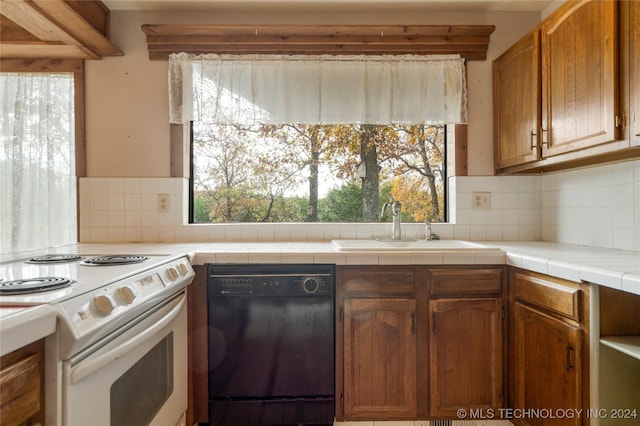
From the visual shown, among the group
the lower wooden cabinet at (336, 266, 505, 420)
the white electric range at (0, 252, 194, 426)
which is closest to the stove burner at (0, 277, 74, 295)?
the white electric range at (0, 252, 194, 426)

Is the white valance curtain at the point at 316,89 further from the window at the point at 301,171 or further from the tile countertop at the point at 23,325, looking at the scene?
the tile countertop at the point at 23,325

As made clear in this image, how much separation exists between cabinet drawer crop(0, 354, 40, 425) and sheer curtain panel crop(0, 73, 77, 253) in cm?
188

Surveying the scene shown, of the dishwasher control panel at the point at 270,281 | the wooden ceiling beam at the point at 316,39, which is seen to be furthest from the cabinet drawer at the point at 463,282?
the wooden ceiling beam at the point at 316,39

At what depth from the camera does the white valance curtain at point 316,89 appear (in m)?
2.15

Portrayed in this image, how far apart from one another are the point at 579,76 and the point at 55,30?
261 cm

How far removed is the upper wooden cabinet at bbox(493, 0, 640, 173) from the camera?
138cm

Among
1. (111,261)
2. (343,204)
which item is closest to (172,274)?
(111,261)

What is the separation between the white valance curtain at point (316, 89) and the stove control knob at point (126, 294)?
1367 mm

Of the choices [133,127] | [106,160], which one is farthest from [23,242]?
[133,127]

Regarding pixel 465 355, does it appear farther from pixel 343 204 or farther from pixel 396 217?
pixel 343 204

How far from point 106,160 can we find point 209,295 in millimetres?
1248

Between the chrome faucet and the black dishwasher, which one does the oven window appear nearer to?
the black dishwasher

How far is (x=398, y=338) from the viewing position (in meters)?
1.66

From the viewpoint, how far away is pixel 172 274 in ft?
4.51
